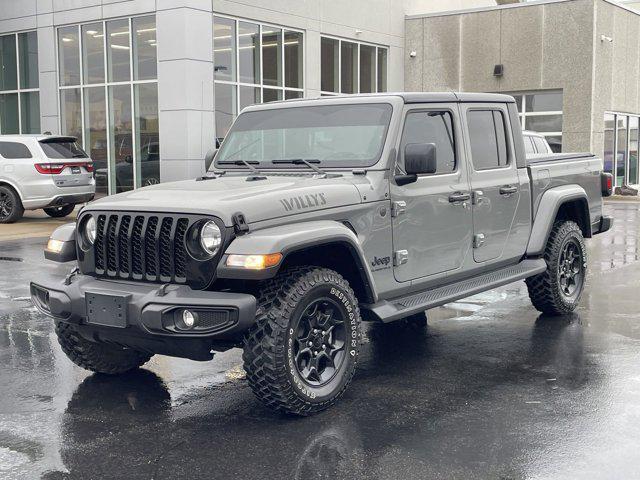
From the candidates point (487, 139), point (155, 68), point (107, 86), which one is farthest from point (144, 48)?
point (487, 139)

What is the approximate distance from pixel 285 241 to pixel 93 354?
1.82 metres

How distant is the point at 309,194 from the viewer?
507cm

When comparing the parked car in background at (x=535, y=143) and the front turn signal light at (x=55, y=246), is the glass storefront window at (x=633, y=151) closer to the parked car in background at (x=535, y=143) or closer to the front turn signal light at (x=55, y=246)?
the parked car in background at (x=535, y=143)

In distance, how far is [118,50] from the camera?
2198 cm

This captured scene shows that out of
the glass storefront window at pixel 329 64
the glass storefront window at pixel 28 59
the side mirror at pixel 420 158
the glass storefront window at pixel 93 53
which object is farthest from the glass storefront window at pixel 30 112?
the side mirror at pixel 420 158

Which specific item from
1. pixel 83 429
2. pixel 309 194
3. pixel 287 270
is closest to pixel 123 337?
pixel 83 429

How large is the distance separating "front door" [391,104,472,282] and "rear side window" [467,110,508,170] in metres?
0.24

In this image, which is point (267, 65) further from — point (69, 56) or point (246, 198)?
point (246, 198)

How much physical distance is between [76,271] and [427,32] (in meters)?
24.7

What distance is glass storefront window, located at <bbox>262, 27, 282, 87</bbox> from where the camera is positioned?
22875 millimetres

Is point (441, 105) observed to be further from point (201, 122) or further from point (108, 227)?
point (201, 122)

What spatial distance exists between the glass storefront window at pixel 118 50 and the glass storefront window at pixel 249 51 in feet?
9.61

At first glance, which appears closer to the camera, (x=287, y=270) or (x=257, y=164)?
(x=287, y=270)

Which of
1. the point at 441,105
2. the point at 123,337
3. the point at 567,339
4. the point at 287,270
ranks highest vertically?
the point at 441,105
